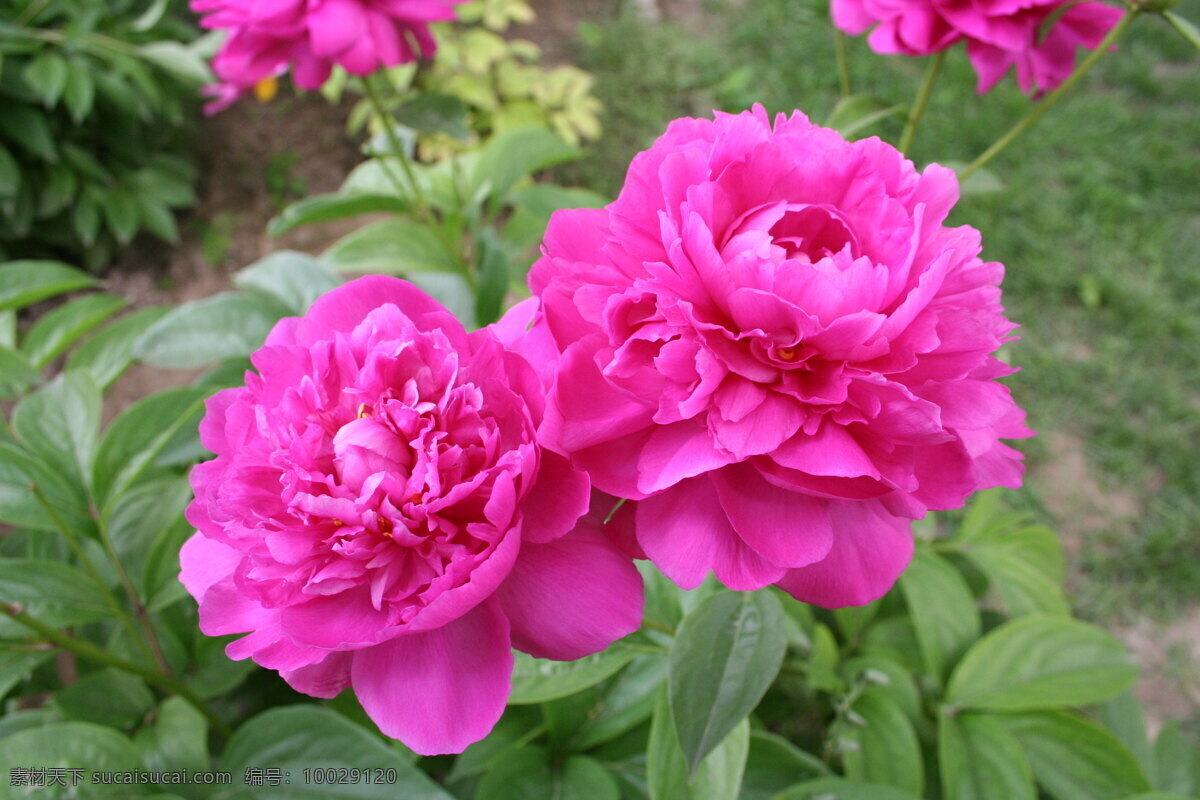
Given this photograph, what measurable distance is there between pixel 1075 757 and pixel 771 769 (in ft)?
1.35

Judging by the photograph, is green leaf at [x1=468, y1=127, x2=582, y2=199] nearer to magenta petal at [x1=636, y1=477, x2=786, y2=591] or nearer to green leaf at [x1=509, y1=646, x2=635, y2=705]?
green leaf at [x1=509, y1=646, x2=635, y2=705]

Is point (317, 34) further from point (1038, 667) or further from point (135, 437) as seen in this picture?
point (1038, 667)

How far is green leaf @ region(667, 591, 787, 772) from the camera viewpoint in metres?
0.57

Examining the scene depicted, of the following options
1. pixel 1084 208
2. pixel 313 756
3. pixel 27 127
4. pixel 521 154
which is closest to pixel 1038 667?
pixel 313 756

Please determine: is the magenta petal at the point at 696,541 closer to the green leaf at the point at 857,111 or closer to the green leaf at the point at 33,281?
the green leaf at the point at 857,111

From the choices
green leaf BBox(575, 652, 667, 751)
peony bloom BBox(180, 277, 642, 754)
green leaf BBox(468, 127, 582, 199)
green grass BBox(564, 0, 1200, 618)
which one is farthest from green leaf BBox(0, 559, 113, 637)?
green grass BBox(564, 0, 1200, 618)

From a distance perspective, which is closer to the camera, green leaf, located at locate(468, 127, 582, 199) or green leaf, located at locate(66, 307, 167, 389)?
green leaf, located at locate(66, 307, 167, 389)

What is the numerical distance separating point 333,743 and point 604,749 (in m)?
0.34

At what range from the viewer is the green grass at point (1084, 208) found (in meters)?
1.90

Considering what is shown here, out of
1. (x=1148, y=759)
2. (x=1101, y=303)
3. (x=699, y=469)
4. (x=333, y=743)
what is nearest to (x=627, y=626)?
(x=699, y=469)

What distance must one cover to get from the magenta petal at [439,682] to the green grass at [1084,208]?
172 centimetres

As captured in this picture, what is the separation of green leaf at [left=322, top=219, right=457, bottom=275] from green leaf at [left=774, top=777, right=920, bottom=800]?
94cm

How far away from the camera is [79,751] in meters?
0.75

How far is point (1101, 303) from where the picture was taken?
2.21m
